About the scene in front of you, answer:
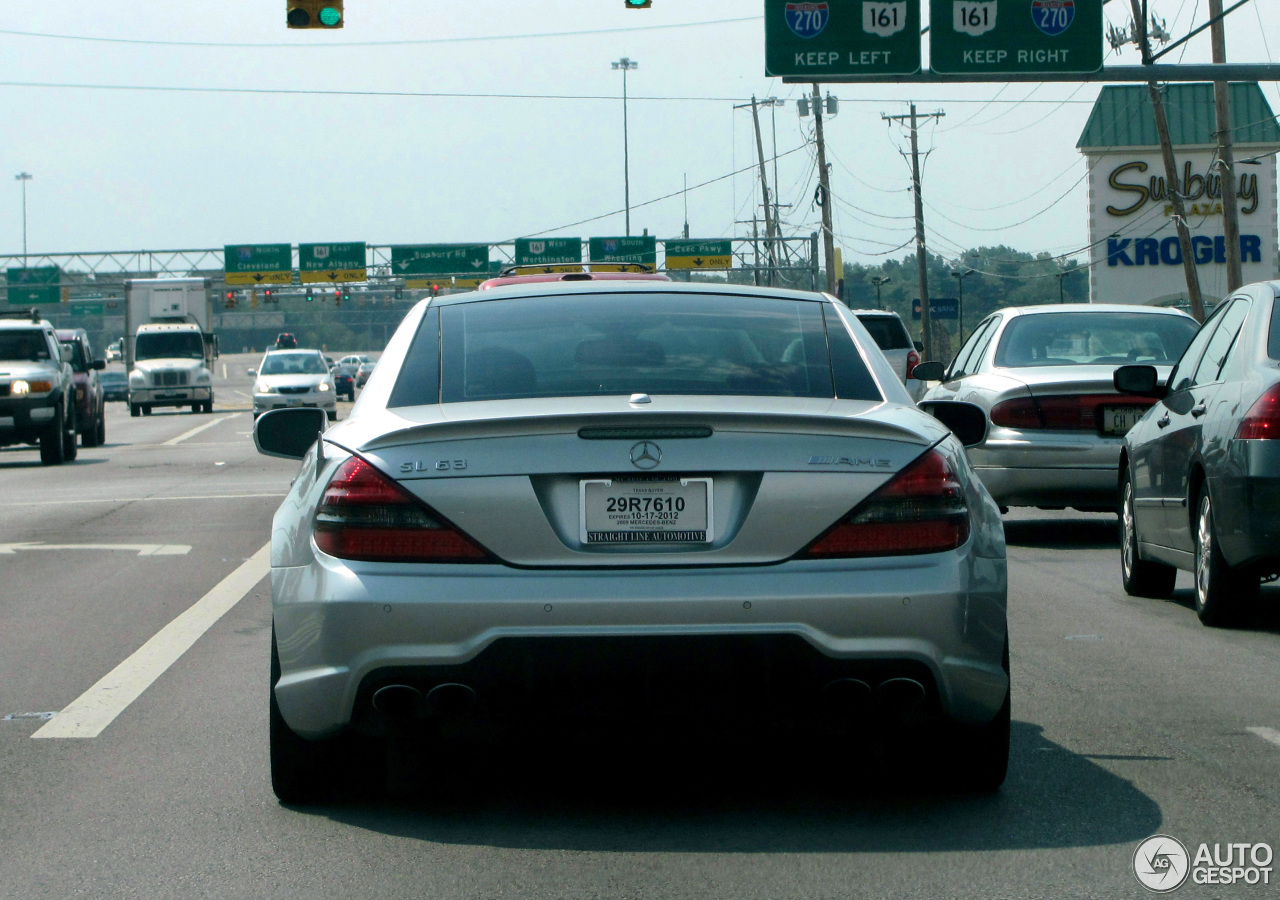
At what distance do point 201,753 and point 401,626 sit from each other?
5.58ft

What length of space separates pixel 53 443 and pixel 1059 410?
16.5m

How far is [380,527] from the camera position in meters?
4.52

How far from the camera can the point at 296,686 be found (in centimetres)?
463

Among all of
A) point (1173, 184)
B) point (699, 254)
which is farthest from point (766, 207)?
point (1173, 184)

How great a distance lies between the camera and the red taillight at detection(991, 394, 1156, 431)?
1185 cm

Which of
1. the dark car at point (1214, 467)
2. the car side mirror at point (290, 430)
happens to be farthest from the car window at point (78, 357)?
the car side mirror at point (290, 430)

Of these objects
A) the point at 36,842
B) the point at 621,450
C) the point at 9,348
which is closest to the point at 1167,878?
the point at 621,450

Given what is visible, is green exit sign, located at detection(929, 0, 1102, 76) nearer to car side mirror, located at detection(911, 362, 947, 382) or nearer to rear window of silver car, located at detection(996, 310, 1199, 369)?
rear window of silver car, located at detection(996, 310, 1199, 369)

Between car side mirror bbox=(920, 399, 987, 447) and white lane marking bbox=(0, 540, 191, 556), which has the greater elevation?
car side mirror bbox=(920, 399, 987, 447)

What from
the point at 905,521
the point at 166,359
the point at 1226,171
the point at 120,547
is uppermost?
the point at 1226,171

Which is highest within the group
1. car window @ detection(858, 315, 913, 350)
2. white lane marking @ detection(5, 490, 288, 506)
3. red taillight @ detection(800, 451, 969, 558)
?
car window @ detection(858, 315, 913, 350)

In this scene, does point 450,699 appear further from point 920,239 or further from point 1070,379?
point 920,239

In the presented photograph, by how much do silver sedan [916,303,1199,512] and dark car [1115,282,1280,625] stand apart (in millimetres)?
1946

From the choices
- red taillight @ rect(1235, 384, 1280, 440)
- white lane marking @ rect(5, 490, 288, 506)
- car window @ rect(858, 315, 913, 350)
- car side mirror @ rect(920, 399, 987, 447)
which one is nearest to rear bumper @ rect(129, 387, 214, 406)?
car window @ rect(858, 315, 913, 350)
